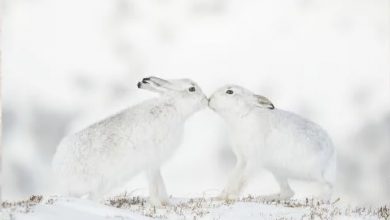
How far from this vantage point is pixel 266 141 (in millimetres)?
10961

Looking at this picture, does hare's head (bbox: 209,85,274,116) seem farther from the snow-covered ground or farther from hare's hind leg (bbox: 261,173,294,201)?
the snow-covered ground

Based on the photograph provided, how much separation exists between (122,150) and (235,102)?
1888 millimetres

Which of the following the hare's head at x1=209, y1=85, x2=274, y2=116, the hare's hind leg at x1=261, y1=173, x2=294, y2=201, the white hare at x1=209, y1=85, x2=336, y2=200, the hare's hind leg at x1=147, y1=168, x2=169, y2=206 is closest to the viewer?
the hare's hind leg at x1=147, y1=168, x2=169, y2=206

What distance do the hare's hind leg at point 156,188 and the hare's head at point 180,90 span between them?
0.87m

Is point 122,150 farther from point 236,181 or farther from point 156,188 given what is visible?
point 236,181

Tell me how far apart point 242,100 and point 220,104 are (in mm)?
292

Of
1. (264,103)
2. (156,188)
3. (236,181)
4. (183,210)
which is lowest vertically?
(183,210)

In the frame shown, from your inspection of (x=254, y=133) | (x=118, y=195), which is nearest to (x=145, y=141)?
(x=118, y=195)

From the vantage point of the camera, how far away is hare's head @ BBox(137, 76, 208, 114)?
34.5 feet

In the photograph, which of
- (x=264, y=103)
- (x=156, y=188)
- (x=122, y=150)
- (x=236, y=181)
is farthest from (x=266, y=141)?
(x=122, y=150)

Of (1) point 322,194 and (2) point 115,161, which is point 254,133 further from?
(2) point 115,161

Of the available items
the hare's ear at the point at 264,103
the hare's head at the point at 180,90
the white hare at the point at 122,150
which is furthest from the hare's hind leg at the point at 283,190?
the white hare at the point at 122,150

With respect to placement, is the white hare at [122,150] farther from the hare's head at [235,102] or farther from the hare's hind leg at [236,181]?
the hare's hind leg at [236,181]

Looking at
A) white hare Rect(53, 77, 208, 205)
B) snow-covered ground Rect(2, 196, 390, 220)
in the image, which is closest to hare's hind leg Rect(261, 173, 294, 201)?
A: snow-covered ground Rect(2, 196, 390, 220)
